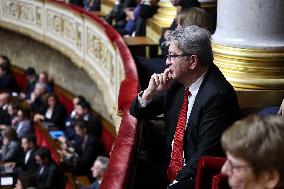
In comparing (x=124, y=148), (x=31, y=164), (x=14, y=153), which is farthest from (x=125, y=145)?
(x=14, y=153)

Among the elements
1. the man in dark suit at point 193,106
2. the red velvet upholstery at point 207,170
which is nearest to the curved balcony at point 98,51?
the man in dark suit at point 193,106

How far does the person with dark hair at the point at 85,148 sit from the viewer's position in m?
7.49

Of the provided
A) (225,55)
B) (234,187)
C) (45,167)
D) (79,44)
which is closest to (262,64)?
(225,55)

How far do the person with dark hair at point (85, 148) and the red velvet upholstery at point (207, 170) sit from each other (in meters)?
5.45

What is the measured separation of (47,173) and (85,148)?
0.70 m

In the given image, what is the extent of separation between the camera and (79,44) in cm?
952

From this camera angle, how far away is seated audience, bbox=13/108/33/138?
9.16m

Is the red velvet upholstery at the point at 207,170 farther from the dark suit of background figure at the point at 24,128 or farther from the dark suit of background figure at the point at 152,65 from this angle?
the dark suit of background figure at the point at 24,128

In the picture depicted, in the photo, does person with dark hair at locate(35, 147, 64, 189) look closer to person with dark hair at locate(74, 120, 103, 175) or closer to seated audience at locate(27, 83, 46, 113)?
person with dark hair at locate(74, 120, 103, 175)

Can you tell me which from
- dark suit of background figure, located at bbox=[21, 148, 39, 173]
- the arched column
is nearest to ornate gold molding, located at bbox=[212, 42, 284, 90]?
the arched column

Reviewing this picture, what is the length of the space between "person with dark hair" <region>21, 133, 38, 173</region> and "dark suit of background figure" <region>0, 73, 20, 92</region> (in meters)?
4.63

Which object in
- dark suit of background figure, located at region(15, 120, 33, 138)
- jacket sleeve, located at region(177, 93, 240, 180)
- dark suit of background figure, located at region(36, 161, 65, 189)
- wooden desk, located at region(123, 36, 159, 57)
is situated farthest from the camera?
dark suit of background figure, located at region(15, 120, 33, 138)

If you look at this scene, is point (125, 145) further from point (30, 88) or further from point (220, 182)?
point (30, 88)

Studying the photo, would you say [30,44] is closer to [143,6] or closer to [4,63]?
[4,63]
